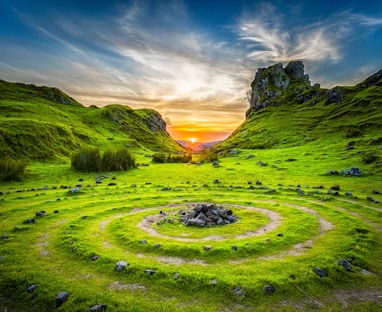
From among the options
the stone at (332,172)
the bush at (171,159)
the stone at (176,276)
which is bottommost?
the stone at (176,276)

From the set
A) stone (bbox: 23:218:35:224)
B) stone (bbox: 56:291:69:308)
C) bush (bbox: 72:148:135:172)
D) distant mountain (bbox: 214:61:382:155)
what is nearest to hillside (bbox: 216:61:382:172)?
distant mountain (bbox: 214:61:382:155)

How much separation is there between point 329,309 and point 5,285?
10692mm

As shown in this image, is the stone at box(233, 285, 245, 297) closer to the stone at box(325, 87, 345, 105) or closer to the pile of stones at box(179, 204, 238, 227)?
the pile of stones at box(179, 204, 238, 227)

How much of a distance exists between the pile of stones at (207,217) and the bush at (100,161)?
27860 mm

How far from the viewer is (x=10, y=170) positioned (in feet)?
102

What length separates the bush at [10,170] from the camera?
30.7m

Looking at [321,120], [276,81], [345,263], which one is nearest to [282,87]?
[276,81]

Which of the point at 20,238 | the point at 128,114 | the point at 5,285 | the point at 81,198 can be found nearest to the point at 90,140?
the point at 81,198

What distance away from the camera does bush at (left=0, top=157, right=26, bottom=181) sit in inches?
1208

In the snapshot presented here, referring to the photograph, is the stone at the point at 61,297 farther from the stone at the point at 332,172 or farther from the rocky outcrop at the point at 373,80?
the rocky outcrop at the point at 373,80

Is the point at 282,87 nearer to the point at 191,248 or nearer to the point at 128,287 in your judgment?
the point at 191,248

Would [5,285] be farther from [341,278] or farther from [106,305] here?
[341,278]

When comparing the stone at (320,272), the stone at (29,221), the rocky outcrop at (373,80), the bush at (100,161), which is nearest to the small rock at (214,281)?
the stone at (320,272)

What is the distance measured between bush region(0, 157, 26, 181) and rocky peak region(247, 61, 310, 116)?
161448 mm
